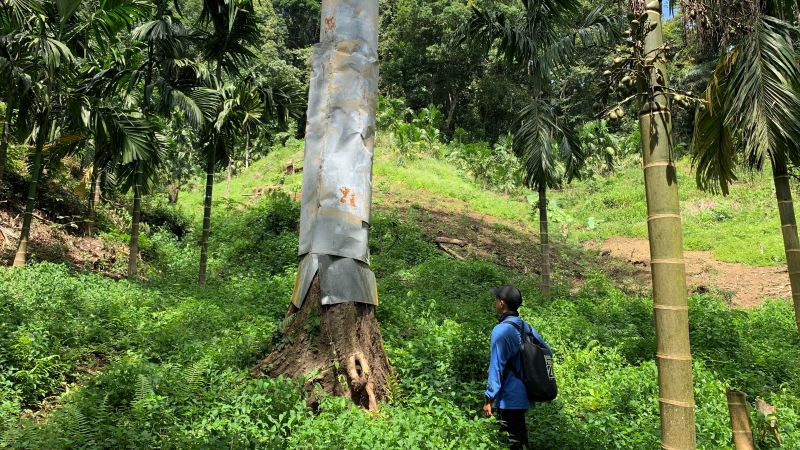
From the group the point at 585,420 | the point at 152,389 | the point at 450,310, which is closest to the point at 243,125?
the point at 450,310

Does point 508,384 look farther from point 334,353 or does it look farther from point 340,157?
point 340,157

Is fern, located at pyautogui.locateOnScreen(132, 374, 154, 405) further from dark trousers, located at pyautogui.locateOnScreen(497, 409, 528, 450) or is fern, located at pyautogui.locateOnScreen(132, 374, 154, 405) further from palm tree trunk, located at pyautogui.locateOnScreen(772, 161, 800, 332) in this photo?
palm tree trunk, located at pyautogui.locateOnScreen(772, 161, 800, 332)

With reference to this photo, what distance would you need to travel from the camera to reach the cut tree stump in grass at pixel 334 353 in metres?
4.61

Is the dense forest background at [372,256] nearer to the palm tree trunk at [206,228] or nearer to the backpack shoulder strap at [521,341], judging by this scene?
the palm tree trunk at [206,228]

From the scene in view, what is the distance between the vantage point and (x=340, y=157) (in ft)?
16.6

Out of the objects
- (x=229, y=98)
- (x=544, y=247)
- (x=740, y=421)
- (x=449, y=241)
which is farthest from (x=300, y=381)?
(x=449, y=241)

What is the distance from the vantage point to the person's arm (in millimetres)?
3861

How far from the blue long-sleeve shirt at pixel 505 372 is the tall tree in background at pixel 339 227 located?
3.91ft

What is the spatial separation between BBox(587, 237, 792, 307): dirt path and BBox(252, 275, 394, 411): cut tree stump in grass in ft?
39.1

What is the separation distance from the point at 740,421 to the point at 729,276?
46.8ft

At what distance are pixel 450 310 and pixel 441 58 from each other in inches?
1094

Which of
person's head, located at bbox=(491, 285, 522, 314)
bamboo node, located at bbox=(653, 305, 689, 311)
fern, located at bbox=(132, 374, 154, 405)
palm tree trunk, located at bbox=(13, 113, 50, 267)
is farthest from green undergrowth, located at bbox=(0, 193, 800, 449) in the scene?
bamboo node, located at bbox=(653, 305, 689, 311)

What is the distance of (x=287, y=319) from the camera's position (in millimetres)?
5094

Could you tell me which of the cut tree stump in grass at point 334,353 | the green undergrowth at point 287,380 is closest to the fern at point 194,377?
the green undergrowth at point 287,380
